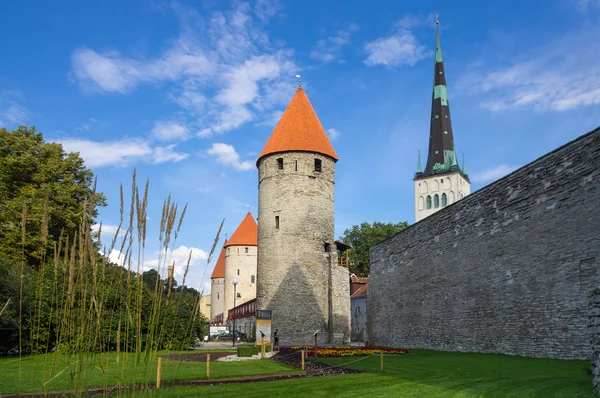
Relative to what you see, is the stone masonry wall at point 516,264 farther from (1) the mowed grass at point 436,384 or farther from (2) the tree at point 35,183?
(2) the tree at point 35,183

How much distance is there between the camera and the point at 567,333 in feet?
40.5

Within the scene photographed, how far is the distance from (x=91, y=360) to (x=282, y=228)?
79.4 ft

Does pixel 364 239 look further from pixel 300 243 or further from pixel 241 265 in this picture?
pixel 300 243

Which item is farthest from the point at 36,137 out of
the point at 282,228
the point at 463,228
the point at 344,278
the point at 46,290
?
the point at 463,228

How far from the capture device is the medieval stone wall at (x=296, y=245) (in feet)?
90.7

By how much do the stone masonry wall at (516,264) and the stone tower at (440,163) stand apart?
4584cm

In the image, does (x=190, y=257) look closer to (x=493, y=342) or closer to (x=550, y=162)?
(x=550, y=162)

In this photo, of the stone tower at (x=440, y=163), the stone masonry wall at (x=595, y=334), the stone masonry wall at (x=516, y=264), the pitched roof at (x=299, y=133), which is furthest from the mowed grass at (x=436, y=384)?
the stone tower at (x=440, y=163)

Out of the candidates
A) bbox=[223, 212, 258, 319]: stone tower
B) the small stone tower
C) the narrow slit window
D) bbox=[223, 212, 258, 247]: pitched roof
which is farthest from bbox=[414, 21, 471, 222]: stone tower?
the narrow slit window

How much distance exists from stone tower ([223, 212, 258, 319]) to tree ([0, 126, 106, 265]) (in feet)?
98.9

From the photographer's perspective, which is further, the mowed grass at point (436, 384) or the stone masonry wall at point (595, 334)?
the mowed grass at point (436, 384)

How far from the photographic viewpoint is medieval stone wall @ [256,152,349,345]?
27641mm

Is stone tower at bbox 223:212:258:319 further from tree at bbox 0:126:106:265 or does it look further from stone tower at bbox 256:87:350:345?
tree at bbox 0:126:106:265

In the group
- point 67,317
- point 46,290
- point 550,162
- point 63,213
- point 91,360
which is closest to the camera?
point 67,317
